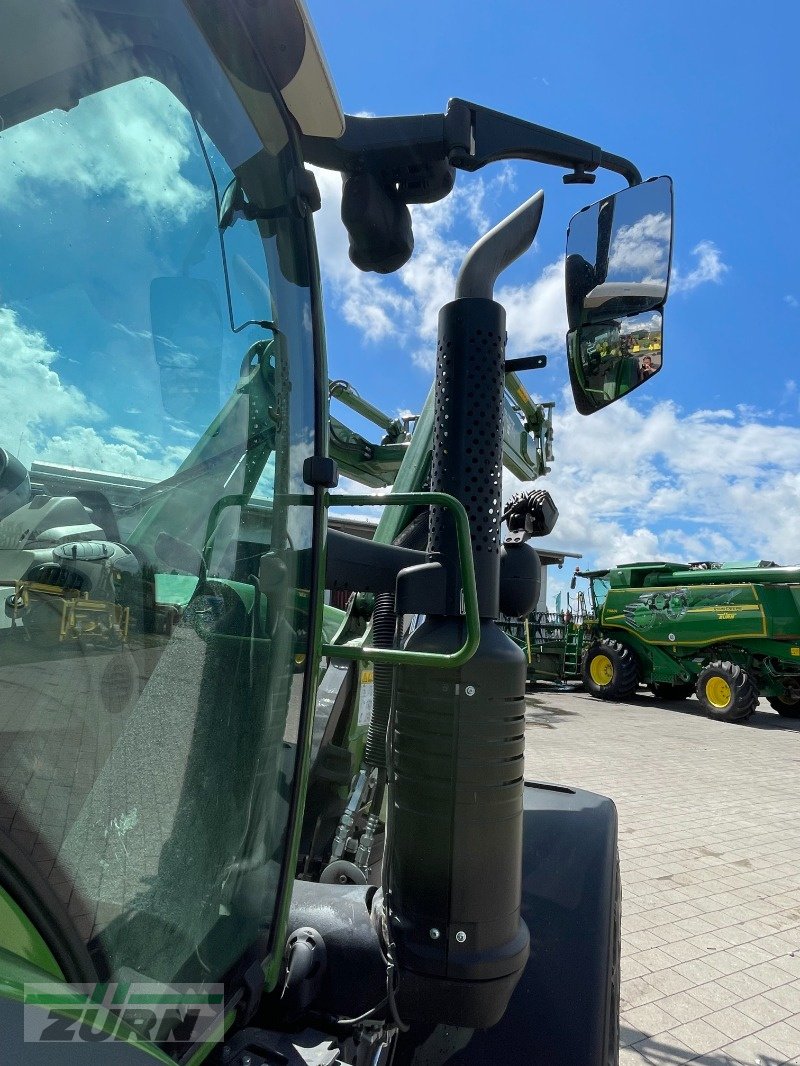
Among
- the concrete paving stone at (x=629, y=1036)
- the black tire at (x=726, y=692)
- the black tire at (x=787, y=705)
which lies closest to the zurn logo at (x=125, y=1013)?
the concrete paving stone at (x=629, y=1036)

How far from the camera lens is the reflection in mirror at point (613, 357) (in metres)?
1.55

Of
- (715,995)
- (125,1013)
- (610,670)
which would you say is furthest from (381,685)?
(610,670)

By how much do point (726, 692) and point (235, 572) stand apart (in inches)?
513

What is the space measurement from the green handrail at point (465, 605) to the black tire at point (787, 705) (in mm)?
13554

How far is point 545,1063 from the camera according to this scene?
147cm

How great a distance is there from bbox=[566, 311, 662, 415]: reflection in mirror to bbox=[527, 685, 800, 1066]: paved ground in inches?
99.7

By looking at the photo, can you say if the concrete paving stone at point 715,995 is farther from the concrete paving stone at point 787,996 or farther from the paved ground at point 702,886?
the concrete paving stone at point 787,996

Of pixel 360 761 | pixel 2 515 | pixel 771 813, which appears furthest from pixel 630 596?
pixel 2 515

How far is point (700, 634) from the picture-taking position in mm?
13188

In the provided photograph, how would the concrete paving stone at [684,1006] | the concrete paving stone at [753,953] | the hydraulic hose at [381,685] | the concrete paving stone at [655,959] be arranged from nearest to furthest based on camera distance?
the hydraulic hose at [381,685]
the concrete paving stone at [684,1006]
the concrete paving stone at [655,959]
the concrete paving stone at [753,953]

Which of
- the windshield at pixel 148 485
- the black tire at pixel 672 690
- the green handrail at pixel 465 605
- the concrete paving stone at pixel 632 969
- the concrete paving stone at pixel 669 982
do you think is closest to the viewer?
the windshield at pixel 148 485

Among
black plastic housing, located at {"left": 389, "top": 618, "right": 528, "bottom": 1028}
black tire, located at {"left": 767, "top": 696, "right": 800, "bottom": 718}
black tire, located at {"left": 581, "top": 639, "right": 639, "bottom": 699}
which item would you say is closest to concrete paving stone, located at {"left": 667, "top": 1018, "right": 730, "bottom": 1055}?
black plastic housing, located at {"left": 389, "top": 618, "right": 528, "bottom": 1028}

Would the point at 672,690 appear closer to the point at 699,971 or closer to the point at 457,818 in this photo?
the point at 699,971

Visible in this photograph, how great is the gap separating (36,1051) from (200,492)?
0.69m
